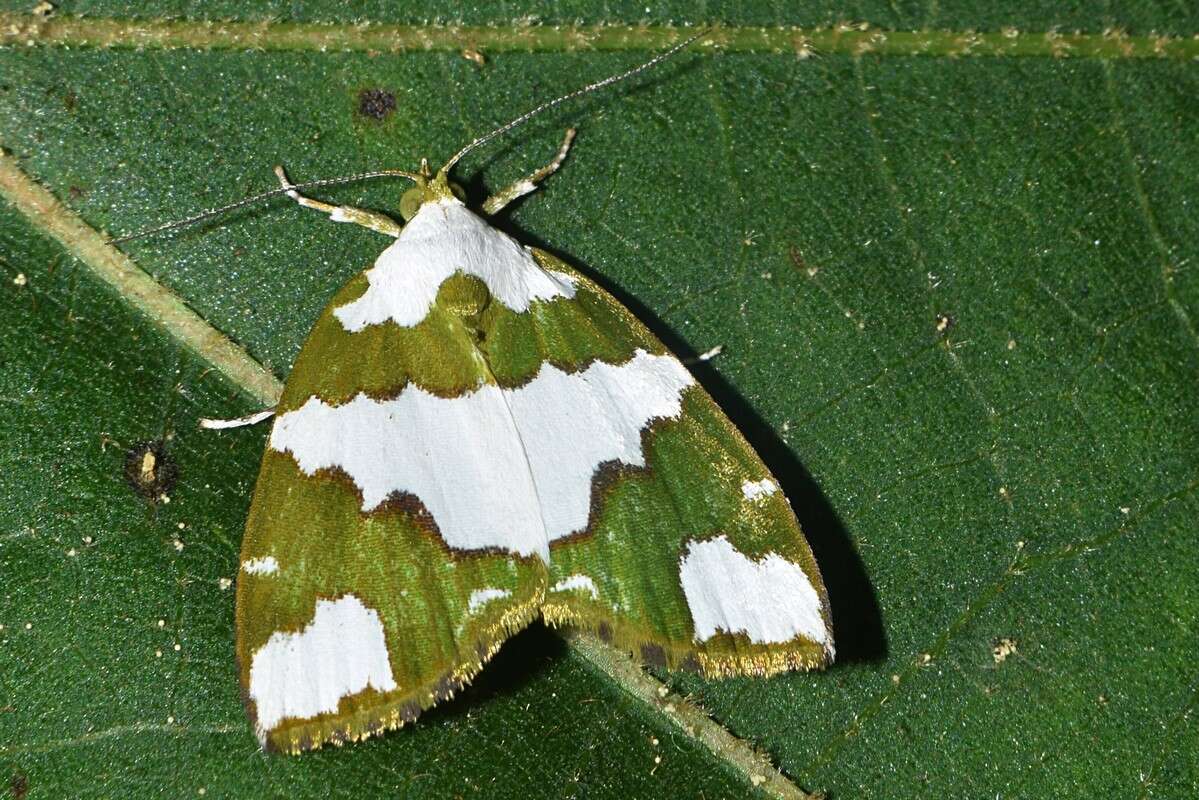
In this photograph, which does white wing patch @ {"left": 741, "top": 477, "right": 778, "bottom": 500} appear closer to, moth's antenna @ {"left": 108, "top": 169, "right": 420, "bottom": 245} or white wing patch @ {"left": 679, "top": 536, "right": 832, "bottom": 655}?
white wing patch @ {"left": 679, "top": 536, "right": 832, "bottom": 655}

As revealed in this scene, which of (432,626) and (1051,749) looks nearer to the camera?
(432,626)

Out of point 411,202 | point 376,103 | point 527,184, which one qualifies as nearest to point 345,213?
point 411,202

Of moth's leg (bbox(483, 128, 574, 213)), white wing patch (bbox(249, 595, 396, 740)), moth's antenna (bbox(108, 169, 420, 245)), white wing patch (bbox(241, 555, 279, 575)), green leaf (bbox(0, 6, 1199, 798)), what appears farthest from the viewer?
moth's leg (bbox(483, 128, 574, 213))

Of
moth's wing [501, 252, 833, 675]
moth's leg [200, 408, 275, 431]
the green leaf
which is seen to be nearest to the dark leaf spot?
the green leaf

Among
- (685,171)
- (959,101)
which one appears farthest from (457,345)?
(959,101)

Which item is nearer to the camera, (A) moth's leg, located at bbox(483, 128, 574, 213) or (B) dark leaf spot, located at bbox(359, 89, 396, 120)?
(B) dark leaf spot, located at bbox(359, 89, 396, 120)

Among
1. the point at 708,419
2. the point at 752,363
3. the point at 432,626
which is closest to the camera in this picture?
the point at 432,626

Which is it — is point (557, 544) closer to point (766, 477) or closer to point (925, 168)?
point (766, 477)
